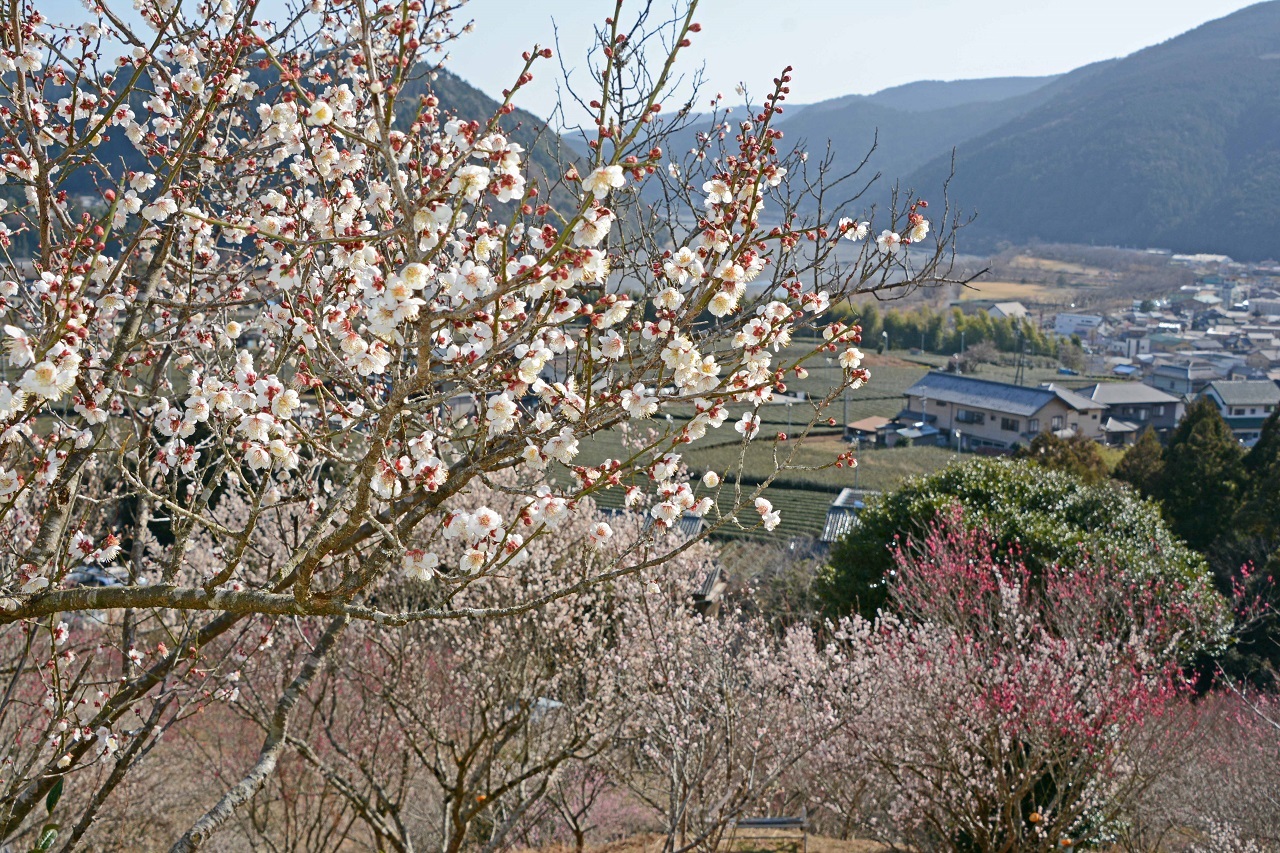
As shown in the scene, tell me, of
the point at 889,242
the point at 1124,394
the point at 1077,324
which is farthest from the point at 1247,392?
the point at 889,242

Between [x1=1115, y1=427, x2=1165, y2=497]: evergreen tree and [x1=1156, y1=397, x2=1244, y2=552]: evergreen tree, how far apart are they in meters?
0.42

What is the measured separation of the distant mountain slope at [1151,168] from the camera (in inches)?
3804

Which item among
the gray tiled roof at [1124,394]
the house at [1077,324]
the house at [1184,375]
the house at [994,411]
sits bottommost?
the house at [1077,324]

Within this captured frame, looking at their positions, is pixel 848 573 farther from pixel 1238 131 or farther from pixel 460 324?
pixel 1238 131

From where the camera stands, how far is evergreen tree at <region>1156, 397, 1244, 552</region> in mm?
17875

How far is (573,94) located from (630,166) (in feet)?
5.13

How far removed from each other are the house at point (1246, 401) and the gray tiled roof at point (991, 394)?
20.9ft

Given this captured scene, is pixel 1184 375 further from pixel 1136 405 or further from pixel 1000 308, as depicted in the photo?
pixel 1000 308

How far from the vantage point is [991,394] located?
127 ft

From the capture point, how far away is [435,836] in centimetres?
897

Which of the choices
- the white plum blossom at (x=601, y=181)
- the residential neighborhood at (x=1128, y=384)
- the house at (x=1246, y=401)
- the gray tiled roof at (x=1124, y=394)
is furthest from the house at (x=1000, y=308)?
the white plum blossom at (x=601, y=181)

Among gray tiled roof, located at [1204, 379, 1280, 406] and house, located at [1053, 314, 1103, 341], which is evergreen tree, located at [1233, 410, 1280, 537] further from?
house, located at [1053, 314, 1103, 341]

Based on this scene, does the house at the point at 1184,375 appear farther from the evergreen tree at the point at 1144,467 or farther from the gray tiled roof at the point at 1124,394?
the evergreen tree at the point at 1144,467

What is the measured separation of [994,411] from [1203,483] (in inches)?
788
